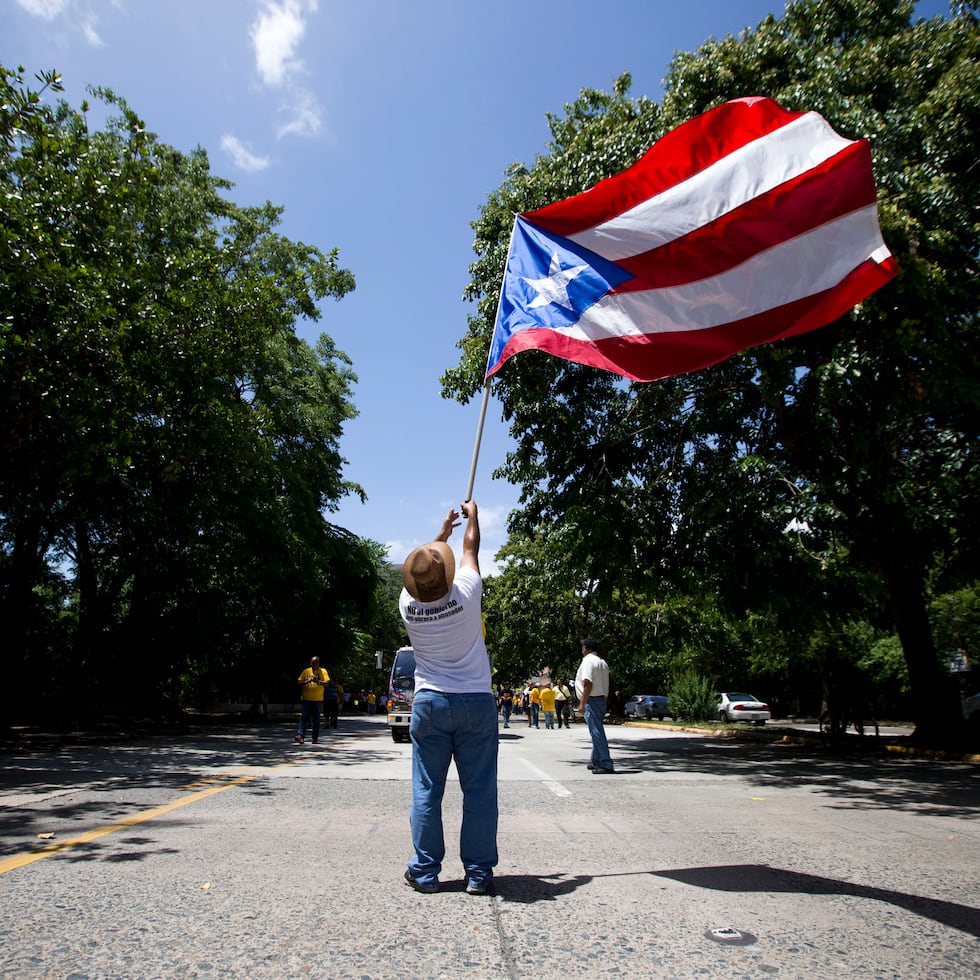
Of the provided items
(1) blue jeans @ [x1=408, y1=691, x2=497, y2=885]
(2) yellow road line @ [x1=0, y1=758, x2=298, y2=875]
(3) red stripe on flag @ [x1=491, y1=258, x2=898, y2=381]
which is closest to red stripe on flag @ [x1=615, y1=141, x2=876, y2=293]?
(3) red stripe on flag @ [x1=491, y1=258, x2=898, y2=381]

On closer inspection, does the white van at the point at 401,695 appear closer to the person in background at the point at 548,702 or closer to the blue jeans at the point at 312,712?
the blue jeans at the point at 312,712

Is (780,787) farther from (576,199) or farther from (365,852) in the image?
(576,199)

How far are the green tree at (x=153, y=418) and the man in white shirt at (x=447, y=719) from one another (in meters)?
9.15

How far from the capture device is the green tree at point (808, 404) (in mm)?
9031

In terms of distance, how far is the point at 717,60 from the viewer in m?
10.9

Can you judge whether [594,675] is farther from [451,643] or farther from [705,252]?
[451,643]

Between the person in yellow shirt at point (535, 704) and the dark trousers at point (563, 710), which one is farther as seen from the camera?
the dark trousers at point (563, 710)

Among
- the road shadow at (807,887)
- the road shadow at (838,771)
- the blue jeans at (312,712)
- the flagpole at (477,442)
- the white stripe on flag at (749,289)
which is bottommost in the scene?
the road shadow at (807,887)

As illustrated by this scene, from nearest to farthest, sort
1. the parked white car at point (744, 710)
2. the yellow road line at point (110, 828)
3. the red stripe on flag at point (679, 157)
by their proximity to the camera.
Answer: the yellow road line at point (110, 828), the red stripe on flag at point (679, 157), the parked white car at point (744, 710)

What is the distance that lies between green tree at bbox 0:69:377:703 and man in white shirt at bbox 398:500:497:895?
360 inches

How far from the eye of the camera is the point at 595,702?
35.6 ft

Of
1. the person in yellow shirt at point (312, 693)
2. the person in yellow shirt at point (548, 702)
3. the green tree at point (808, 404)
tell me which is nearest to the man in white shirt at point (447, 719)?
the green tree at point (808, 404)

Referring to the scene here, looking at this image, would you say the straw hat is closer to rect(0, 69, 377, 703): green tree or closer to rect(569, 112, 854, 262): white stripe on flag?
rect(569, 112, 854, 262): white stripe on flag

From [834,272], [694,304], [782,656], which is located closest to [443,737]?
[694,304]
